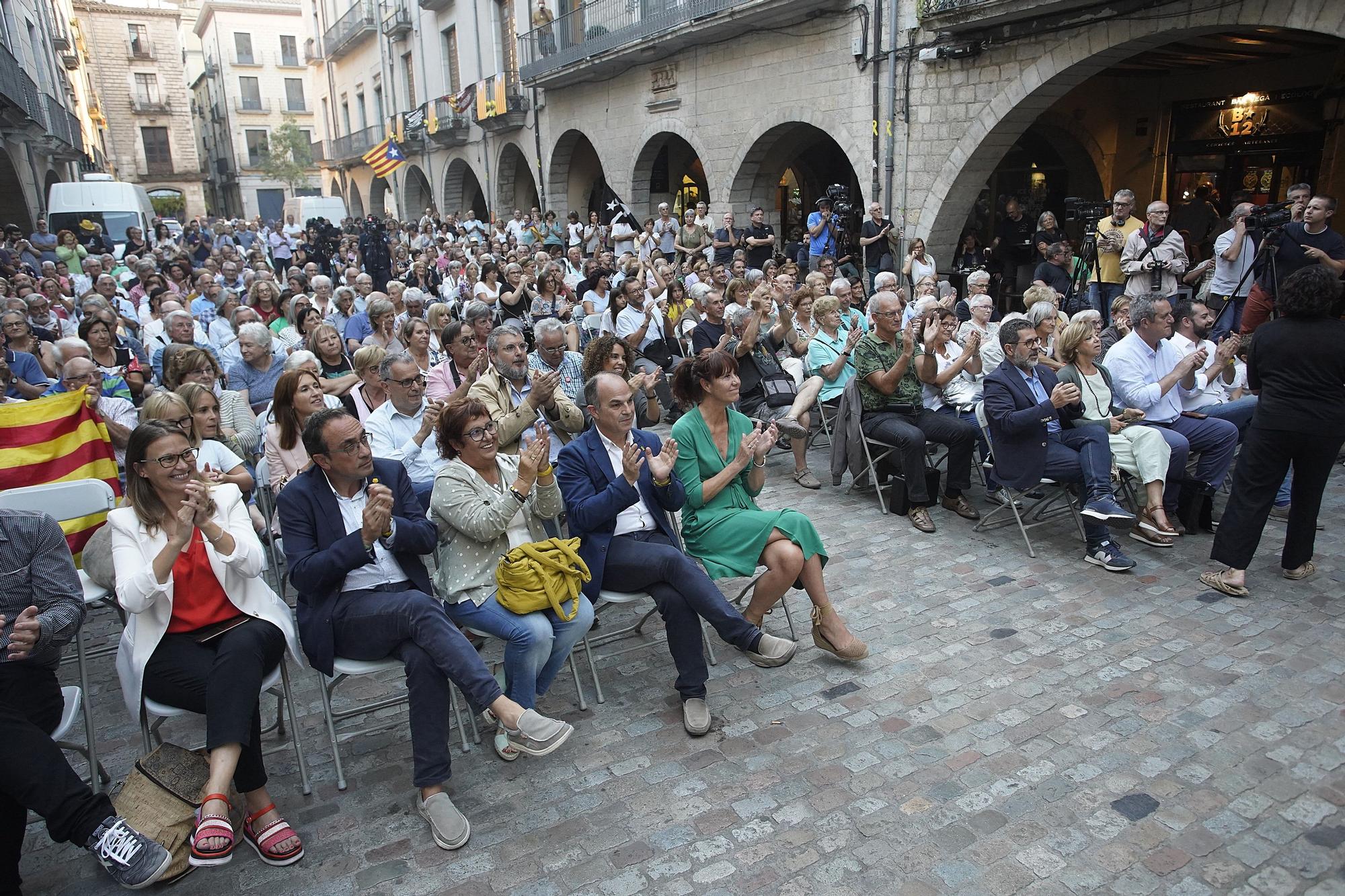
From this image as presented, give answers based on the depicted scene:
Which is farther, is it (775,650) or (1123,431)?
(1123,431)

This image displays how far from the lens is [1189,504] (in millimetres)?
5570

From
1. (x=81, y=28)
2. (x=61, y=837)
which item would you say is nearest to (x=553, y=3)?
(x=61, y=837)

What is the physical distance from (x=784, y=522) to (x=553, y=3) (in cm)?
2102

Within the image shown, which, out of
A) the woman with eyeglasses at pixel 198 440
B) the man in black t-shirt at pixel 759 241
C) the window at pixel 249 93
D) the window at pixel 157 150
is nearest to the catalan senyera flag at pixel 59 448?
the woman with eyeglasses at pixel 198 440

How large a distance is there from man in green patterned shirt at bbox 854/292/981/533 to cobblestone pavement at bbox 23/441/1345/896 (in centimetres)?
128

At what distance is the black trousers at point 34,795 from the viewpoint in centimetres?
269

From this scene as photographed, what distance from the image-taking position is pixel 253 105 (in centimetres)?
5056

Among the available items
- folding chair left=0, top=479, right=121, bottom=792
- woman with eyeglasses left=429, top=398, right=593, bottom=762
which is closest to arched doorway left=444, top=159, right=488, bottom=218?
folding chair left=0, top=479, right=121, bottom=792

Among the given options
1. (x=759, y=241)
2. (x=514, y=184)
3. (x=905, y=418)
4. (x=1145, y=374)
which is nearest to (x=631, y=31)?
(x=759, y=241)

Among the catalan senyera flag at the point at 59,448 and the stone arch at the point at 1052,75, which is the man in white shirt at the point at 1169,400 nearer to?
the stone arch at the point at 1052,75

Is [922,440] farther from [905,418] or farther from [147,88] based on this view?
[147,88]

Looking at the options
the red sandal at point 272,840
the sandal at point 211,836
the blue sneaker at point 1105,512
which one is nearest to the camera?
the sandal at point 211,836

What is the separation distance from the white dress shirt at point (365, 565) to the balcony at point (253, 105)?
55957 mm

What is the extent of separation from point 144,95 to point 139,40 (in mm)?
3117
